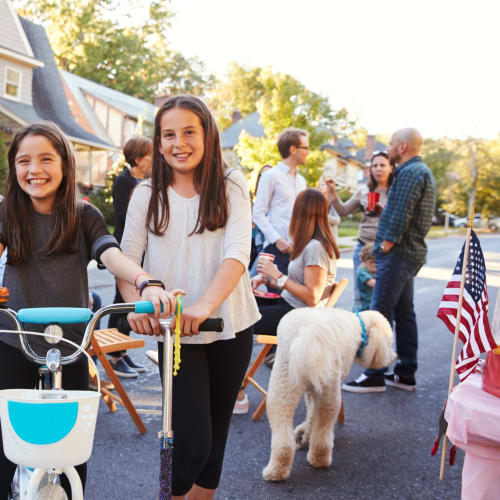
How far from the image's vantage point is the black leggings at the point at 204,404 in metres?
2.15

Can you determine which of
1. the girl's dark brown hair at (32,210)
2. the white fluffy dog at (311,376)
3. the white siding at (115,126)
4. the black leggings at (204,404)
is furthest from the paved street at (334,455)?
the white siding at (115,126)

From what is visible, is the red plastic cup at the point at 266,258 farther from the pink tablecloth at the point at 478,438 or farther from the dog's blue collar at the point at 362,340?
the pink tablecloth at the point at 478,438

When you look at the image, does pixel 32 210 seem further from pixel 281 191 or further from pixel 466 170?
pixel 466 170

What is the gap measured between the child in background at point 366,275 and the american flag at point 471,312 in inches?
126

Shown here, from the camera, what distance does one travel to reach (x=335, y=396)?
345 centimetres

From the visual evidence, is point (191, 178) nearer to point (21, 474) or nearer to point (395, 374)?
point (21, 474)

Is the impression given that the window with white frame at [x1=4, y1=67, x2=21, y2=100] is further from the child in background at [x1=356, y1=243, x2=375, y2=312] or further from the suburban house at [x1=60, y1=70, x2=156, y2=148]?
the child in background at [x1=356, y1=243, x2=375, y2=312]

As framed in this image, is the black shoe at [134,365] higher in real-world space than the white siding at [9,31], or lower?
lower

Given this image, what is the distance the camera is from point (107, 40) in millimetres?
39688

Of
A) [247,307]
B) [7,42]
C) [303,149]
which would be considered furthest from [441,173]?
[247,307]

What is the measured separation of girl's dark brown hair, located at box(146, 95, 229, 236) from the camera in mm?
2252

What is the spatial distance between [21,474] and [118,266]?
0.85m

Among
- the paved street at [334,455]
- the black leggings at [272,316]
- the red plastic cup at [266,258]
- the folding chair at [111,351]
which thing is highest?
the red plastic cup at [266,258]

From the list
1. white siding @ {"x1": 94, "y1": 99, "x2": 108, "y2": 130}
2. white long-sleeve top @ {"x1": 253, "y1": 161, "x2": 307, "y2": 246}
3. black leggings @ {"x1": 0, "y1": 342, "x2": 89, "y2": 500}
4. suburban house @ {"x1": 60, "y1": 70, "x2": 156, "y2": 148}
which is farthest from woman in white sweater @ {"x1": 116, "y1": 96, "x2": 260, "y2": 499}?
white siding @ {"x1": 94, "y1": 99, "x2": 108, "y2": 130}
